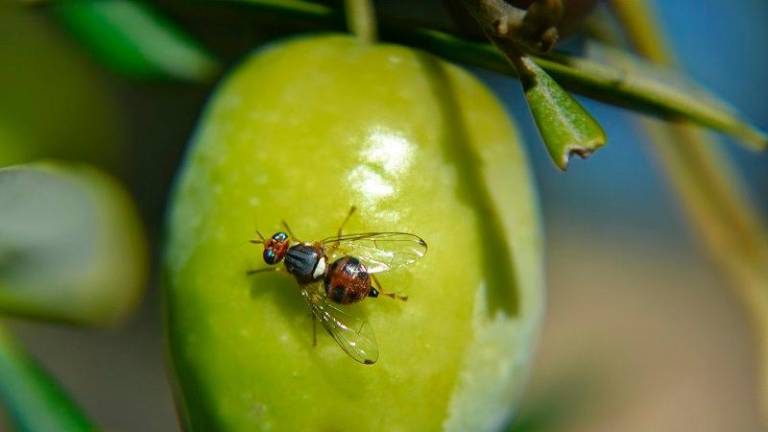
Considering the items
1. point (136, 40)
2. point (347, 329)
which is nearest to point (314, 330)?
point (347, 329)

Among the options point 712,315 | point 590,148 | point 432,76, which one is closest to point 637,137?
point 432,76

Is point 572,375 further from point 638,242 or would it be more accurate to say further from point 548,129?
point 638,242

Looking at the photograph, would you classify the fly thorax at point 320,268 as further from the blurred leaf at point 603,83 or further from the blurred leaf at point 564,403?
the blurred leaf at point 564,403

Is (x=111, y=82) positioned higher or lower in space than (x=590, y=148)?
lower

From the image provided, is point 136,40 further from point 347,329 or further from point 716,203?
point 716,203

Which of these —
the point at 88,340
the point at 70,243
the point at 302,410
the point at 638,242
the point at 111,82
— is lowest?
the point at 638,242

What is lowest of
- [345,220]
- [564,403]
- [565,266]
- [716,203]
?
[565,266]

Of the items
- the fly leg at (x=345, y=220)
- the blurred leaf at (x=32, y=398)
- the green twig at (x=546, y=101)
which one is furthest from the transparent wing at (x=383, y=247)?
the blurred leaf at (x=32, y=398)
